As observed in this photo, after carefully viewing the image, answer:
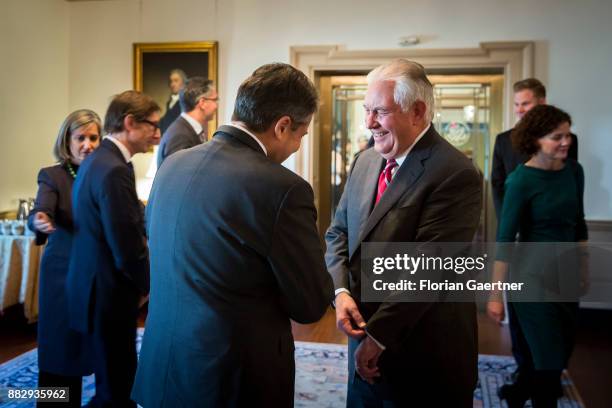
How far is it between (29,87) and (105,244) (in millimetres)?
3336

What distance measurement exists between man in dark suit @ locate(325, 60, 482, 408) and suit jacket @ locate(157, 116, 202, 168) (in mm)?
1806

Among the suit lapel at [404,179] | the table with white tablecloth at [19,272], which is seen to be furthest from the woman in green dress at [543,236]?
the table with white tablecloth at [19,272]

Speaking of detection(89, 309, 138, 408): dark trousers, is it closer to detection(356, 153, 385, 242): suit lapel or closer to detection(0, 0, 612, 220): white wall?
detection(356, 153, 385, 242): suit lapel

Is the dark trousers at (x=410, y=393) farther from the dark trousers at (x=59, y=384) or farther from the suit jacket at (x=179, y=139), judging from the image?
the suit jacket at (x=179, y=139)

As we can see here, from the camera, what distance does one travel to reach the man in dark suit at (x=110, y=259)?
2.10 m

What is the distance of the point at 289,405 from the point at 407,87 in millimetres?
933

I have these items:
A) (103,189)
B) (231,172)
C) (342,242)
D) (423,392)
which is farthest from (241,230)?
(103,189)

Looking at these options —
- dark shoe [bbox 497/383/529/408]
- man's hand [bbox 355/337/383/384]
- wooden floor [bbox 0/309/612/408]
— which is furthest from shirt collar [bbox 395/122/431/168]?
wooden floor [bbox 0/309/612/408]

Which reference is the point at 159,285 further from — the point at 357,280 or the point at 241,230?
the point at 357,280

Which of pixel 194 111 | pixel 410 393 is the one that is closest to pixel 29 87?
pixel 194 111

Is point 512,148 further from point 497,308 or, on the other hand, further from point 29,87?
point 29,87

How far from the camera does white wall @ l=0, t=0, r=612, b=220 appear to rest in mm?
4473

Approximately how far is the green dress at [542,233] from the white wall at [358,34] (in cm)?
258

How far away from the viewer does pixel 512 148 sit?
3.20m
